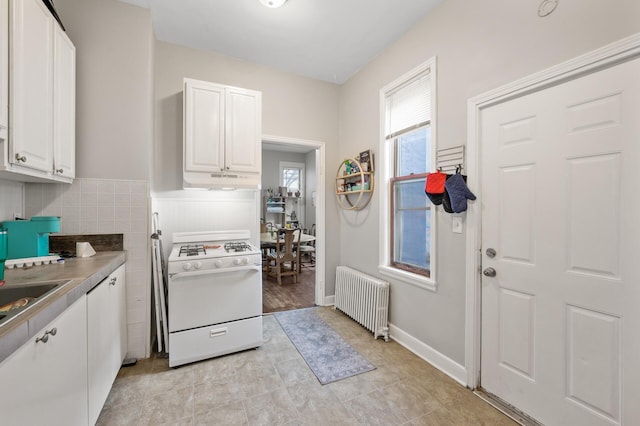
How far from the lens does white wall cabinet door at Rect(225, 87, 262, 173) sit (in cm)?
262

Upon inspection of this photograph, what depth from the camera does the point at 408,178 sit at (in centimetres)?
258

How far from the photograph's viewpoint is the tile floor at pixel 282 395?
1.66 metres

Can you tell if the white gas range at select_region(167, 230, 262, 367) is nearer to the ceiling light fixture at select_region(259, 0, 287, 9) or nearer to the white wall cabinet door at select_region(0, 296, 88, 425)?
the white wall cabinet door at select_region(0, 296, 88, 425)

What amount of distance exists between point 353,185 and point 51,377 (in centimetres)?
284

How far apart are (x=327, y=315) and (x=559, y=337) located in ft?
7.27

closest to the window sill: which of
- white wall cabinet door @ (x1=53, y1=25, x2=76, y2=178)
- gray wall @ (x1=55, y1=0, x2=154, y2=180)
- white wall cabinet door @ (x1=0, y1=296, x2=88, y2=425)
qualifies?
white wall cabinet door @ (x1=0, y1=296, x2=88, y2=425)

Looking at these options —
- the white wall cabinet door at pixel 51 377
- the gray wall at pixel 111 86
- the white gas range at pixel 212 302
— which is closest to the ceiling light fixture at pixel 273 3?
the gray wall at pixel 111 86

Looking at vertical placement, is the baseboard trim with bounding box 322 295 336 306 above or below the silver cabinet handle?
below

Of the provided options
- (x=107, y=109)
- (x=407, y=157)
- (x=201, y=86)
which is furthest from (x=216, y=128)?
(x=407, y=157)

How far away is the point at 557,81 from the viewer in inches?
58.9

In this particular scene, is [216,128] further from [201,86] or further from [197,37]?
[197,37]

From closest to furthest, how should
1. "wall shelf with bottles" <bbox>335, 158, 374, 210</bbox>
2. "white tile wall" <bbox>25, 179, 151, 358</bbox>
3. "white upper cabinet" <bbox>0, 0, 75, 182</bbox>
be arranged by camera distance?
"white upper cabinet" <bbox>0, 0, 75, 182</bbox>
"white tile wall" <bbox>25, 179, 151, 358</bbox>
"wall shelf with bottles" <bbox>335, 158, 374, 210</bbox>

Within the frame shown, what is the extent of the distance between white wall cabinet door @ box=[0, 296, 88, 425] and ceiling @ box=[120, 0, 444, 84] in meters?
2.43

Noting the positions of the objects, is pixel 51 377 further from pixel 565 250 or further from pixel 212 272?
Answer: pixel 565 250
